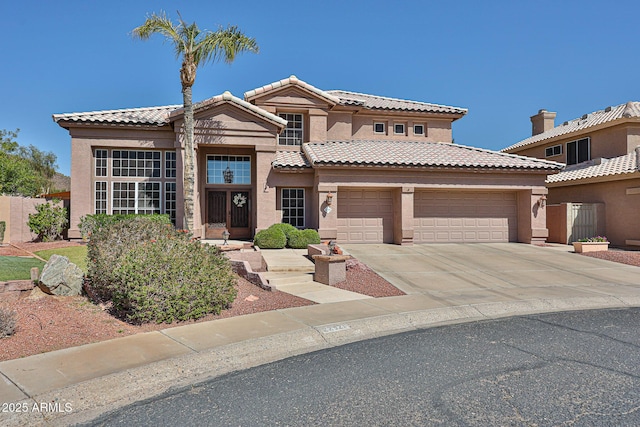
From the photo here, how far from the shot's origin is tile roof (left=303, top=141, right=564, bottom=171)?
17641 millimetres

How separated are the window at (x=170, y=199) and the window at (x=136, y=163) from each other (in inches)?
24.8

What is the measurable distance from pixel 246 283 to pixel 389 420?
22.6ft

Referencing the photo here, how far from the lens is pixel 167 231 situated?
10.9 meters

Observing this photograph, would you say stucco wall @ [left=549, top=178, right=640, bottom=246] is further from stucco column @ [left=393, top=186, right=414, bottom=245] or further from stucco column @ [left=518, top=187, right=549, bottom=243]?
stucco column @ [left=393, top=186, right=414, bottom=245]

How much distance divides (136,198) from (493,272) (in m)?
14.1

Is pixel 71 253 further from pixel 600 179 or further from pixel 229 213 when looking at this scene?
pixel 600 179

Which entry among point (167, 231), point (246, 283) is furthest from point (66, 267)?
point (246, 283)

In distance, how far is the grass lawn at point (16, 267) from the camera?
8797 mm

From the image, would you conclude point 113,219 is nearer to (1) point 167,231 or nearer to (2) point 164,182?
(2) point 164,182

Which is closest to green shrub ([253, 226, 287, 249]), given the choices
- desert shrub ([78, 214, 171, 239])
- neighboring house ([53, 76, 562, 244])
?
neighboring house ([53, 76, 562, 244])

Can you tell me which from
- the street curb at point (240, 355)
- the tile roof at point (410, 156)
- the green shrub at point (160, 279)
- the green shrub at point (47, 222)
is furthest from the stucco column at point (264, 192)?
the street curb at point (240, 355)

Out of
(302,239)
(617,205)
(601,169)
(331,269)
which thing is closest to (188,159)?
(302,239)

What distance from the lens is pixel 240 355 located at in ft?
18.9

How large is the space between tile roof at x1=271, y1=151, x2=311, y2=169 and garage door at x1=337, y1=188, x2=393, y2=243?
2037 mm
